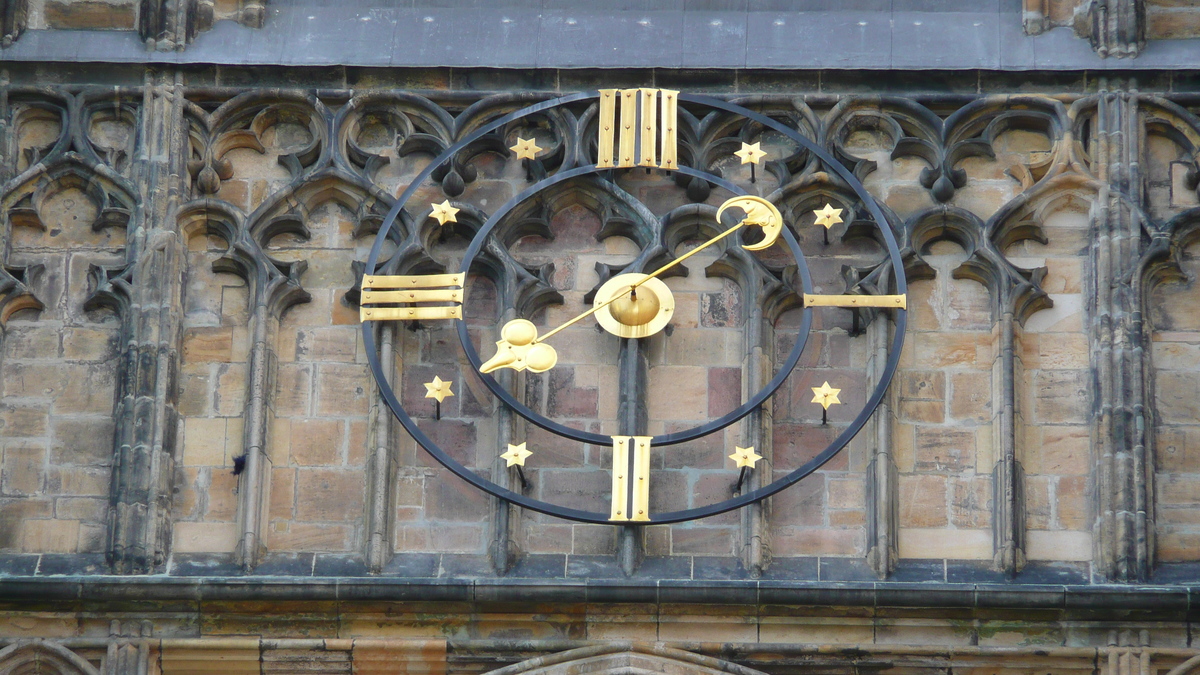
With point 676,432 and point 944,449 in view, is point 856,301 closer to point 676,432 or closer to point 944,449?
point 944,449

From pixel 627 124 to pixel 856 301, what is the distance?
154 centimetres

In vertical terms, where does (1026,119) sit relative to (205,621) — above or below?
above

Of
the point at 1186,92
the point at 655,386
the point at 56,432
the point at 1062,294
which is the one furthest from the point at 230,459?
the point at 1186,92

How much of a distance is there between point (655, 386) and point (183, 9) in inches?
131

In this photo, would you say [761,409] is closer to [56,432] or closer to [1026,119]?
[1026,119]

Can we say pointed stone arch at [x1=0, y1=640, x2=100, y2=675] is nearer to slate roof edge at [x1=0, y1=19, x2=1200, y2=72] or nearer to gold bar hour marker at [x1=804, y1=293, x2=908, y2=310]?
slate roof edge at [x1=0, y1=19, x2=1200, y2=72]

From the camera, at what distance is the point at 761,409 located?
15.3 m

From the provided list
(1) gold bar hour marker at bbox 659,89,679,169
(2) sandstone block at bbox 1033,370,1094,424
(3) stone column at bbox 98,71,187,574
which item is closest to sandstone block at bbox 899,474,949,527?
(2) sandstone block at bbox 1033,370,1094,424

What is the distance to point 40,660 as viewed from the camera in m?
14.8

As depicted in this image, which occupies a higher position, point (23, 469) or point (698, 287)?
point (698, 287)

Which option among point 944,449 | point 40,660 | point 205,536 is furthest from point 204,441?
point 944,449

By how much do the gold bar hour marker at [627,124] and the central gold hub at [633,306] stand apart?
2.43 feet

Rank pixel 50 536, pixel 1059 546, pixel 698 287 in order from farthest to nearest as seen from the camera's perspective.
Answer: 1. pixel 698 287
2. pixel 50 536
3. pixel 1059 546

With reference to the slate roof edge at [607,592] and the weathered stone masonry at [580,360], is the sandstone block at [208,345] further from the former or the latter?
the slate roof edge at [607,592]
